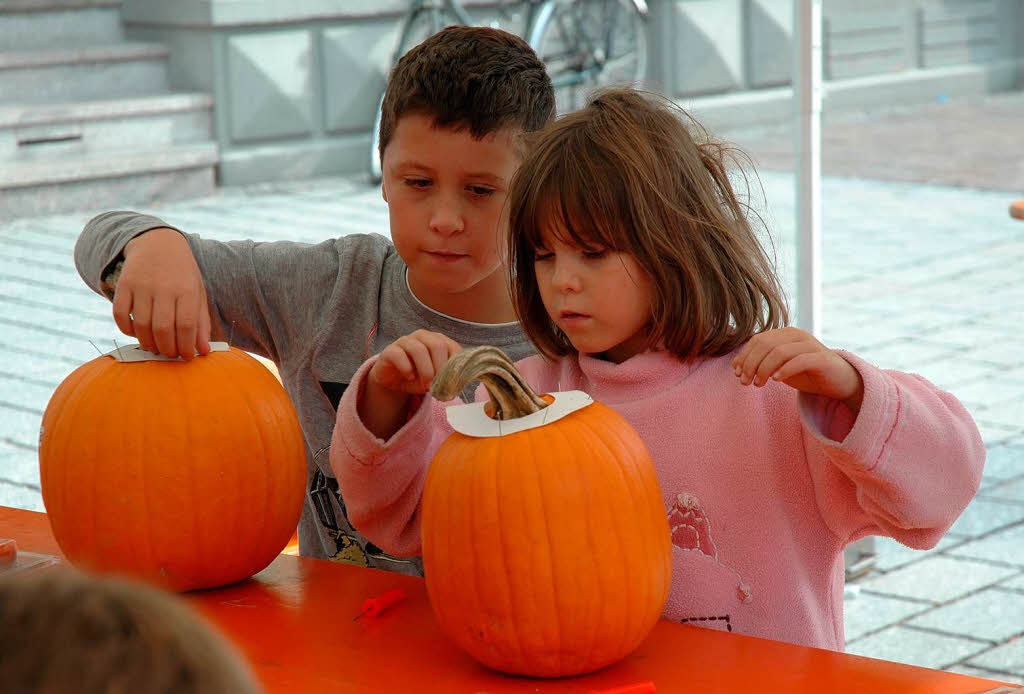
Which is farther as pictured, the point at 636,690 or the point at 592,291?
the point at 592,291

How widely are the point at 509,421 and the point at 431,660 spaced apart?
226 millimetres

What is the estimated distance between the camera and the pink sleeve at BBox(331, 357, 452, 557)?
132cm

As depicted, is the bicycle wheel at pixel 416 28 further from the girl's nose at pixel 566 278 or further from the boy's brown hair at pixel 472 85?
the girl's nose at pixel 566 278

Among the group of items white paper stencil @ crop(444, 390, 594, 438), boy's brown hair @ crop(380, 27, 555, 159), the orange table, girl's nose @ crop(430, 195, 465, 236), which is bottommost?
the orange table

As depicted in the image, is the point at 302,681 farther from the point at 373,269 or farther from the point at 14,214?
the point at 14,214

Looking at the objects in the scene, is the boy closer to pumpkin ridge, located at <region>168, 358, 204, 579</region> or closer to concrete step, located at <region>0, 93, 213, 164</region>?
pumpkin ridge, located at <region>168, 358, 204, 579</region>

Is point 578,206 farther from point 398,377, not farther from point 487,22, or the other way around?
point 487,22

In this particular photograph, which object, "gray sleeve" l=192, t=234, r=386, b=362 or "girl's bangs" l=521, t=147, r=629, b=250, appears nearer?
"girl's bangs" l=521, t=147, r=629, b=250

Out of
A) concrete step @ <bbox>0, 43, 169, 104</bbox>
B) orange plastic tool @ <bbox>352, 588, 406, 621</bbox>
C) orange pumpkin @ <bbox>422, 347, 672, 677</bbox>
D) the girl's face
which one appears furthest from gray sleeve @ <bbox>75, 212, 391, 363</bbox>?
concrete step @ <bbox>0, 43, 169, 104</bbox>

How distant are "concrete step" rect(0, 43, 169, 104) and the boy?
5.25m

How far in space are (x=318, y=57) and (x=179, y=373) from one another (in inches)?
257

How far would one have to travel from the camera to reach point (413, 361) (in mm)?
1279

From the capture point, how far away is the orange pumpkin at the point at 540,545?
111 centimetres

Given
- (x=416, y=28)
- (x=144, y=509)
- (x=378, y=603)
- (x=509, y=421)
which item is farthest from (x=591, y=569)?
(x=416, y=28)
